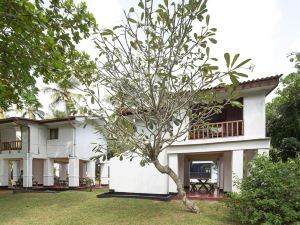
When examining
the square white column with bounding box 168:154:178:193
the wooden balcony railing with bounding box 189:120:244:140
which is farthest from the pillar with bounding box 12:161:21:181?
the wooden balcony railing with bounding box 189:120:244:140

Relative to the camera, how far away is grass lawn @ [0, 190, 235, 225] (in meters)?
9.98

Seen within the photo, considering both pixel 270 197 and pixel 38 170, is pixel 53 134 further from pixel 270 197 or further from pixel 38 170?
pixel 270 197

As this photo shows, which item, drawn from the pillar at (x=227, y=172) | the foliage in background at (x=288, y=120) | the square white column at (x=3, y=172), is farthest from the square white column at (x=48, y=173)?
the foliage in background at (x=288, y=120)

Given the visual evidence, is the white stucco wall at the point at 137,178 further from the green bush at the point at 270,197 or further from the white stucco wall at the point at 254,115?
the green bush at the point at 270,197

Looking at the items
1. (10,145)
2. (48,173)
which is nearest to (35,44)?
(48,173)

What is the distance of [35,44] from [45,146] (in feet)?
64.8

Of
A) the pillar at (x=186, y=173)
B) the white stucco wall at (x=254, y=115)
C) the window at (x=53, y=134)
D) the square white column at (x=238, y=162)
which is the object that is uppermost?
the white stucco wall at (x=254, y=115)

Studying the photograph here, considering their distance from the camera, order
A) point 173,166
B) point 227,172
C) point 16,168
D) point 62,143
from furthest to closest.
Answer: point 16,168 < point 62,143 < point 227,172 < point 173,166

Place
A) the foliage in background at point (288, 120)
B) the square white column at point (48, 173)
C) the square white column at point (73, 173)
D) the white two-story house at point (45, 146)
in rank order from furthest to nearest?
1. the square white column at point (48, 173)
2. the white two-story house at point (45, 146)
3. the square white column at point (73, 173)
4. the foliage in background at point (288, 120)

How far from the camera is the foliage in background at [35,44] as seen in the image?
4.20m

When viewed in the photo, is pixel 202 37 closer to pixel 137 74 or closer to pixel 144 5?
pixel 144 5

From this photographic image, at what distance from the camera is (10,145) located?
2270 centimetres

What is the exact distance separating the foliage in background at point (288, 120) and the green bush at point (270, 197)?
6.51 metres

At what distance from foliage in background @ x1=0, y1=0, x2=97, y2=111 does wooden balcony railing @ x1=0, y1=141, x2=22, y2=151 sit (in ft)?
59.8
